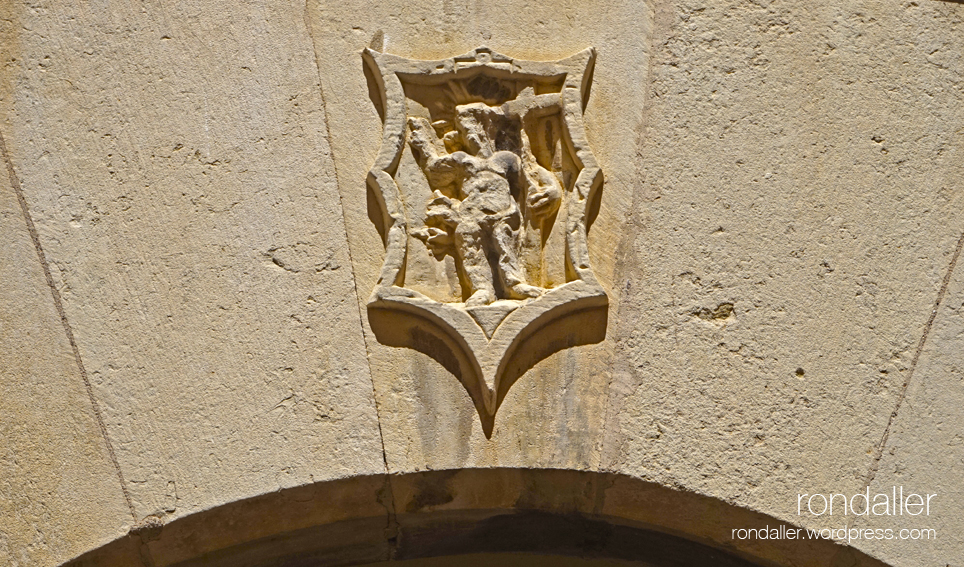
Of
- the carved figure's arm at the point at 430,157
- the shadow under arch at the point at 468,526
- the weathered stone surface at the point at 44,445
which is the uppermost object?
the carved figure's arm at the point at 430,157

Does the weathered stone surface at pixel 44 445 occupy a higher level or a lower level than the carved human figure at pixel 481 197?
lower

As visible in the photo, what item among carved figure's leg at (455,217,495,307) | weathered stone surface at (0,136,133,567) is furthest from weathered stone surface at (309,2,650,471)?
weathered stone surface at (0,136,133,567)

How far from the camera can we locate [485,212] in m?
1.69

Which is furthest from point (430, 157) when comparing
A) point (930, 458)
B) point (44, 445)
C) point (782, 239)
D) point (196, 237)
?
point (930, 458)

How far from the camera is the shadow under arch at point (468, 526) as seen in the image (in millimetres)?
1604

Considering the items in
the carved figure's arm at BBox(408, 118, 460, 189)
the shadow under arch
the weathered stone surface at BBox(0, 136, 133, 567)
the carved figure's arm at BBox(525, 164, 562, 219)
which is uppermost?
the carved figure's arm at BBox(408, 118, 460, 189)

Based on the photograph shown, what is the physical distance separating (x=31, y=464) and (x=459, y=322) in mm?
807

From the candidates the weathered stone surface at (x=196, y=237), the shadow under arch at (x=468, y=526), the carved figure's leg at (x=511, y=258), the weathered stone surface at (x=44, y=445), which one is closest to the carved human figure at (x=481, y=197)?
the carved figure's leg at (x=511, y=258)

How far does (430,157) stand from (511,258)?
0.26 m

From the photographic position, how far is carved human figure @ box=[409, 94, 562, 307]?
168cm

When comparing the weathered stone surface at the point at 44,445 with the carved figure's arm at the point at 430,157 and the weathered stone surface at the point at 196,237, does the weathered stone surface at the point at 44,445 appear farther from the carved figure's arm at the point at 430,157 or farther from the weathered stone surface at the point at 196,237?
the carved figure's arm at the point at 430,157

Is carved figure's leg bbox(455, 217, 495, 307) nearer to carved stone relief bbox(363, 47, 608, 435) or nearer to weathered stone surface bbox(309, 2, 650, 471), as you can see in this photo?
carved stone relief bbox(363, 47, 608, 435)

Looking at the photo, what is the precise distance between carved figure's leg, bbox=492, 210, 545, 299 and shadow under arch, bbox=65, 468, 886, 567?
1.10 feet

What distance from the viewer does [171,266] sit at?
65.0 inches
